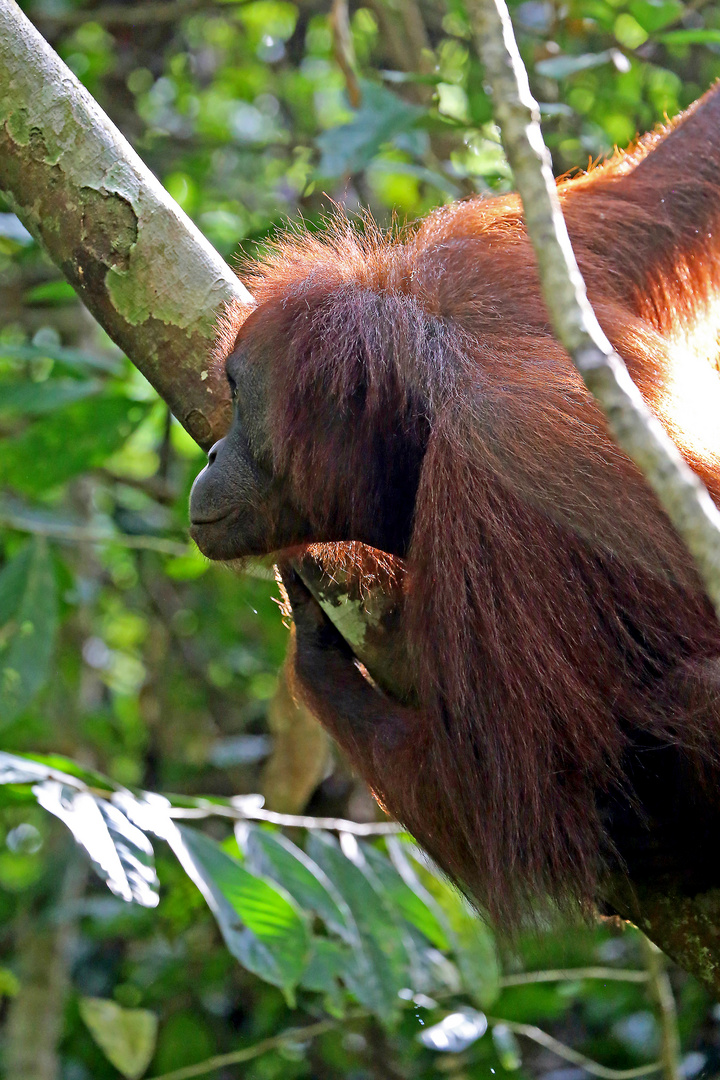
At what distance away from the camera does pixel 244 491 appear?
2717mm

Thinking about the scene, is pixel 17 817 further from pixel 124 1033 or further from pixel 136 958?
pixel 124 1033

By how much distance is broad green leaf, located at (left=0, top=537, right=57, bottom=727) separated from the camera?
366 centimetres

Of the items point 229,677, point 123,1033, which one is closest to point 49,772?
point 123,1033

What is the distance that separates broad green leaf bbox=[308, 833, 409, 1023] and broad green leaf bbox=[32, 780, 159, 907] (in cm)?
65

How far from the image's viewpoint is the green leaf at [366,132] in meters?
4.15

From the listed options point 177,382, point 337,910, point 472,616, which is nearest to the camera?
point 472,616

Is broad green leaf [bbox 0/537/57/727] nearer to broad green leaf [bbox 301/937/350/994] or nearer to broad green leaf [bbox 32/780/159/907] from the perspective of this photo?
broad green leaf [bbox 32/780/159/907]

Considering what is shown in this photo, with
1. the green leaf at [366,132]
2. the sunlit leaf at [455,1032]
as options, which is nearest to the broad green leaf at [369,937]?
the sunlit leaf at [455,1032]

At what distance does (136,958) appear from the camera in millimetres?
5211

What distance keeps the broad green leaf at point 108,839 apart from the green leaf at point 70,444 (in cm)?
145

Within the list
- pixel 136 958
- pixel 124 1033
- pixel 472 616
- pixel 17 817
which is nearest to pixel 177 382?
pixel 472 616

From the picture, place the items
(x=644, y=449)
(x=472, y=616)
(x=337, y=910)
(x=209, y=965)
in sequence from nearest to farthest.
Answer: (x=644, y=449) < (x=472, y=616) < (x=337, y=910) < (x=209, y=965)

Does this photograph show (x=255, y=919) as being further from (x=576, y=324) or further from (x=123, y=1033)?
(x=576, y=324)

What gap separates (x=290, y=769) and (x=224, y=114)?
16.2 feet
